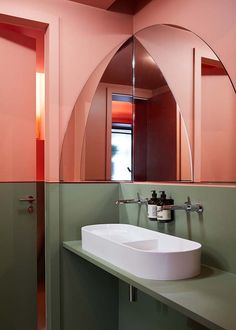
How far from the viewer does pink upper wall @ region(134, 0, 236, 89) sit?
1403 millimetres

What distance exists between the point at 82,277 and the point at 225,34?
5.13 feet

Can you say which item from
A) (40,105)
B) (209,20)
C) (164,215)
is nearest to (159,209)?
(164,215)

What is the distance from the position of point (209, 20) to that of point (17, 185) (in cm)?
170

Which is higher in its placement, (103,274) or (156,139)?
(156,139)

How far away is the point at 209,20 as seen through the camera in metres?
1.55

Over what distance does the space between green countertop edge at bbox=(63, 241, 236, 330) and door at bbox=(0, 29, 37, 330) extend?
1.25 meters

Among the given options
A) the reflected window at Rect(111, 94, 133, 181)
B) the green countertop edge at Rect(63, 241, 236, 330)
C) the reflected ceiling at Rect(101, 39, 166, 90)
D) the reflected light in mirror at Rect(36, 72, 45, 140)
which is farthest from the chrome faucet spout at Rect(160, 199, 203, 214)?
the reflected light in mirror at Rect(36, 72, 45, 140)

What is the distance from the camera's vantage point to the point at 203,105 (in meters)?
1.55

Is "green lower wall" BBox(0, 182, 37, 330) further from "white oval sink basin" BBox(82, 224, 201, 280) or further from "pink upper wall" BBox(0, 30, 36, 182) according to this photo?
"white oval sink basin" BBox(82, 224, 201, 280)

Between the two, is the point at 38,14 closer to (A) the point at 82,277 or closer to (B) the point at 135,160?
(B) the point at 135,160

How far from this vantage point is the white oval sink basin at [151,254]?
1201 millimetres

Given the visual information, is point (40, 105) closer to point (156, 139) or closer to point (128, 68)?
point (128, 68)

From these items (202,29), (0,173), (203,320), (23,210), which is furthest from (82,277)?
(202,29)

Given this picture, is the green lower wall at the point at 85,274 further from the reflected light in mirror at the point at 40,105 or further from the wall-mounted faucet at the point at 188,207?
the reflected light in mirror at the point at 40,105
